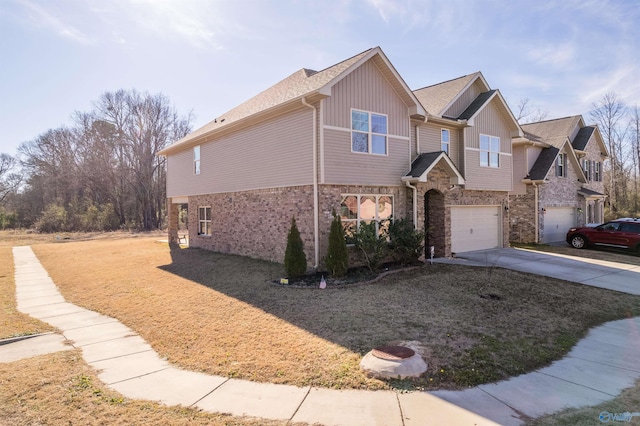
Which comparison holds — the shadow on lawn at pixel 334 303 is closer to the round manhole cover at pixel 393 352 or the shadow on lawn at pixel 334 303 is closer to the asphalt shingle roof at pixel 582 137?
the round manhole cover at pixel 393 352

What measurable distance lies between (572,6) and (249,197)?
13.1 metres

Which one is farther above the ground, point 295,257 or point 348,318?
point 295,257

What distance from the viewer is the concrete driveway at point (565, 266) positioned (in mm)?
10383

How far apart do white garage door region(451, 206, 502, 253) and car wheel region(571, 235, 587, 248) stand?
5018 mm

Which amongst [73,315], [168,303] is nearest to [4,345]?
[73,315]

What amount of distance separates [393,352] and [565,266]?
1105 cm

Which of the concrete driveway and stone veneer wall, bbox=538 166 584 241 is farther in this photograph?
stone veneer wall, bbox=538 166 584 241

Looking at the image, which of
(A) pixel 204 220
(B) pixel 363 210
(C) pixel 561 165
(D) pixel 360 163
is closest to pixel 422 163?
(D) pixel 360 163

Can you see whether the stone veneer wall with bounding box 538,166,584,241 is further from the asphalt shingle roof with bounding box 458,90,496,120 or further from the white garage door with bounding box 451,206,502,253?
the asphalt shingle roof with bounding box 458,90,496,120

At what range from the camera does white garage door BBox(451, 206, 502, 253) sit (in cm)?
1512

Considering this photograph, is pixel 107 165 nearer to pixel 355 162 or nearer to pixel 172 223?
pixel 172 223

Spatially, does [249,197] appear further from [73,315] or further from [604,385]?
[604,385]

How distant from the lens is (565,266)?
12.5 m

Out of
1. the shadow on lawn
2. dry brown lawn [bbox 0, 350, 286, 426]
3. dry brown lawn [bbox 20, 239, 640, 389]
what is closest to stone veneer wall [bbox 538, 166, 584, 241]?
dry brown lawn [bbox 20, 239, 640, 389]
